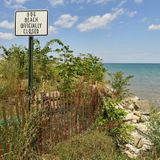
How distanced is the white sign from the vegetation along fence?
121cm

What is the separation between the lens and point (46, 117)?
5.41 meters

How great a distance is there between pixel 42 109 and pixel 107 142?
1.17 meters

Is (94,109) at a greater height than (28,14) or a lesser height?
lesser

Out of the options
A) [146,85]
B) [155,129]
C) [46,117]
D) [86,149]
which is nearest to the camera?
[86,149]

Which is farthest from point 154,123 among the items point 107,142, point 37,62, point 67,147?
point 37,62

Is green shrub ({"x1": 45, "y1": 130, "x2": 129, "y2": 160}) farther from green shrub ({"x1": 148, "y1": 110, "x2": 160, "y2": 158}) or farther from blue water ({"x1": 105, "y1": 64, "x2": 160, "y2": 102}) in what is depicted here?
blue water ({"x1": 105, "y1": 64, "x2": 160, "y2": 102})

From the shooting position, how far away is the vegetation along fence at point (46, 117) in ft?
15.5

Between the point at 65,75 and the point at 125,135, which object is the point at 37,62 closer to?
the point at 65,75

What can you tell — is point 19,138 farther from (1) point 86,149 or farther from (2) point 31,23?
(2) point 31,23

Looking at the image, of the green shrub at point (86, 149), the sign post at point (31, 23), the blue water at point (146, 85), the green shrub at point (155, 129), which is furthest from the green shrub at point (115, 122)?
the blue water at point (146, 85)

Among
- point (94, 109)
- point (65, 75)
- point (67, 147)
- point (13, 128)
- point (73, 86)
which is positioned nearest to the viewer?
point (13, 128)

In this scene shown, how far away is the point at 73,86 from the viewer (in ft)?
28.3

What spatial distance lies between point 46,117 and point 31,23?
189cm

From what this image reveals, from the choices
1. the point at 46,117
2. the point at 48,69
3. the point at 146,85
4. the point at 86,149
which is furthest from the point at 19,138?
the point at 146,85
